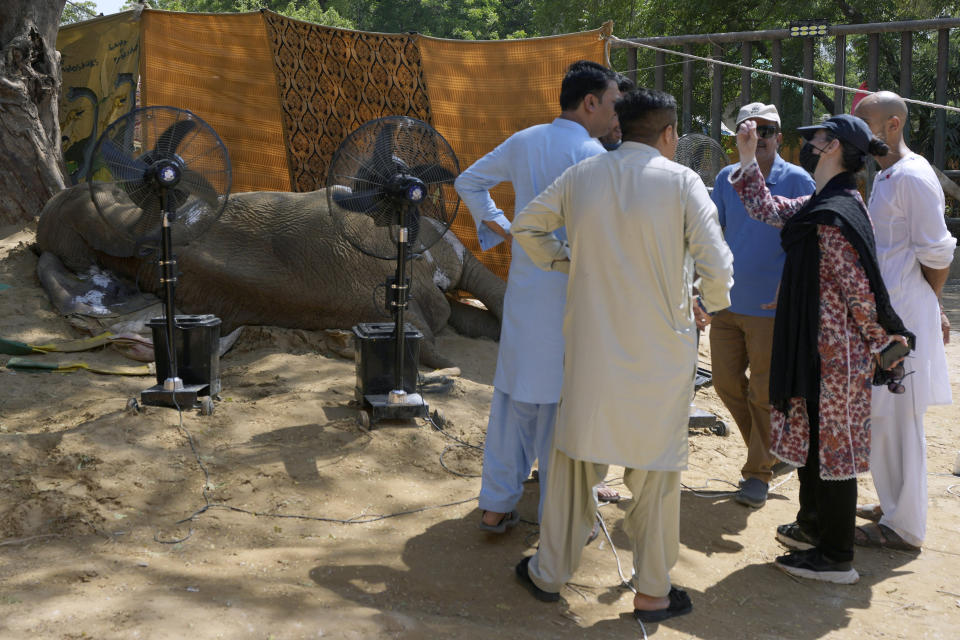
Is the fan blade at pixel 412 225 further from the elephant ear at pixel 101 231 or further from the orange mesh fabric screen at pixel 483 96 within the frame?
the elephant ear at pixel 101 231

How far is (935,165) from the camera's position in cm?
1122

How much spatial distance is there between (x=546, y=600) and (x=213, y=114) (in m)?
5.80

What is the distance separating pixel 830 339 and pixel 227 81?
5.91 metres


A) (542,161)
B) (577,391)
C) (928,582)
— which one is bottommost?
(928,582)

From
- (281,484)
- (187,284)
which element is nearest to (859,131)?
(281,484)

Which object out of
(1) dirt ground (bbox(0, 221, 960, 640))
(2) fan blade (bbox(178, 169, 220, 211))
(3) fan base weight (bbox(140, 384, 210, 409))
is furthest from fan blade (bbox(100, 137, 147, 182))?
(1) dirt ground (bbox(0, 221, 960, 640))

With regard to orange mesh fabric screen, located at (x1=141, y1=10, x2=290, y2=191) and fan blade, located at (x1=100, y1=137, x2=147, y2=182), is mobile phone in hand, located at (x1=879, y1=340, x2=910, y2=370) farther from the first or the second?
orange mesh fabric screen, located at (x1=141, y1=10, x2=290, y2=191)

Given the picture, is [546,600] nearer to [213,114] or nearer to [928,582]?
[928,582]

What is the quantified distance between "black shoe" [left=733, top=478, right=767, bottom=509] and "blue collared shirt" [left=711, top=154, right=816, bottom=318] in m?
0.84

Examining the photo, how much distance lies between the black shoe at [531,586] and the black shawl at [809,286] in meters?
1.19

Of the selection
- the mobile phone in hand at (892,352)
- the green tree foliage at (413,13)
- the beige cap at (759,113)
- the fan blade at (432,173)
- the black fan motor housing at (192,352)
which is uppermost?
the green tree foliage at (413,13)

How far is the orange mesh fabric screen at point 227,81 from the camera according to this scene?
7488mm

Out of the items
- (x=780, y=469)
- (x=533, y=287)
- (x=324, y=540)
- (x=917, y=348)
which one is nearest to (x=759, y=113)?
(x=917, y=348)

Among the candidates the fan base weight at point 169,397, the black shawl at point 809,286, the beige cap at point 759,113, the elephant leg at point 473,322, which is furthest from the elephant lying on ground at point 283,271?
the black shawl at point 809,286
